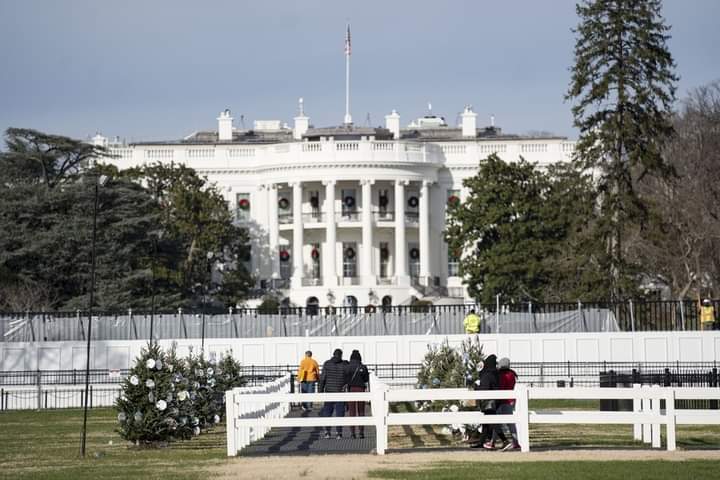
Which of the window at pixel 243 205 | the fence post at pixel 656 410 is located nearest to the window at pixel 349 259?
the window at pixel 243 205

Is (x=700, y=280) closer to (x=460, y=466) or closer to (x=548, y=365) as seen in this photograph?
(x=548, y=365)

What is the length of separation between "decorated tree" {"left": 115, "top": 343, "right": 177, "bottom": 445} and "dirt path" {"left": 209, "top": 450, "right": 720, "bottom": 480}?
12.1 feet

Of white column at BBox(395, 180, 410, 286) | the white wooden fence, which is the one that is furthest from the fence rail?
white column at BBox(395, 180, 410, 286)

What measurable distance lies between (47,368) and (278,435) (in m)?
24.4

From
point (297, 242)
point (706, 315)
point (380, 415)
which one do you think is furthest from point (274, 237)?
point (380, 415)

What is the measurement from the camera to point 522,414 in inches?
995

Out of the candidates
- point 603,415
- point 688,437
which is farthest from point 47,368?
point 603,415

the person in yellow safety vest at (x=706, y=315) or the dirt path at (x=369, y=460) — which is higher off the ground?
the person in yellow safety vest at (x=706, y=315)

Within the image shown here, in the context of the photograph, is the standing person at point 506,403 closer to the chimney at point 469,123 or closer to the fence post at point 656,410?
the fence post at point 656,410

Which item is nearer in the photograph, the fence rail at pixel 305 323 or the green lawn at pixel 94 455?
the green lawn at pixel 94 455

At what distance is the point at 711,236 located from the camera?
70000 mm

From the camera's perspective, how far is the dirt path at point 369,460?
22500 millimetres

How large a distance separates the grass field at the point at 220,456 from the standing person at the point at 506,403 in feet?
1.47

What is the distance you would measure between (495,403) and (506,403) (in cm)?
21
